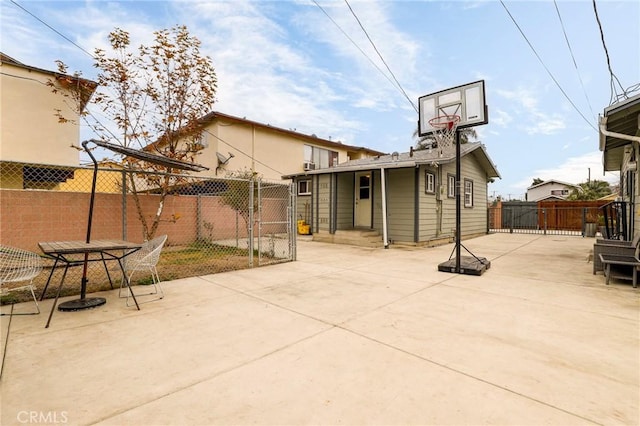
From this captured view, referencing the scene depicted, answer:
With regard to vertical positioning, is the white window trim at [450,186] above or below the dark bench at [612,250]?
above

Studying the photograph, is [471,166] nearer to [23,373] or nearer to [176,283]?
[176,283]

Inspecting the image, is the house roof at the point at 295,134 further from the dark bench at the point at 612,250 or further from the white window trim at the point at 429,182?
the dark bench at the point at 612,250

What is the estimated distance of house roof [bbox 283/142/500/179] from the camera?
925 cm

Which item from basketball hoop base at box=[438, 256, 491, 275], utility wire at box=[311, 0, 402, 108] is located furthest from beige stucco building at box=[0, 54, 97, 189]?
basketball hoop base at box=[438, 256, 491, 275]

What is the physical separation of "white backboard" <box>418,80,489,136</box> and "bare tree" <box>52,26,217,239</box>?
16.5 feet

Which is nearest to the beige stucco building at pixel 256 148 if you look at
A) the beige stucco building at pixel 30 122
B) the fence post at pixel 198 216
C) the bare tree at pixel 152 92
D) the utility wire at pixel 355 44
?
the fence post at pixel 198 216

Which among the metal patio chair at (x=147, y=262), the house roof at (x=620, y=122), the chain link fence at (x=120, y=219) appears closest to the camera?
the metal patio chair at (x=147, y=262)

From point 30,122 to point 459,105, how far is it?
11.2 meters

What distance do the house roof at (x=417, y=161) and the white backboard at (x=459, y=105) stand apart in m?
2.26

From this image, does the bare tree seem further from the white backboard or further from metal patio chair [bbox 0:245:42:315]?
the white backboard

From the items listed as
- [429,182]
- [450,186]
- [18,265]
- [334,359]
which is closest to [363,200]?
[429,182]

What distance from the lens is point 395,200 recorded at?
1014 centimetres

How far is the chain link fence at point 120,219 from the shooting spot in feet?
19.1

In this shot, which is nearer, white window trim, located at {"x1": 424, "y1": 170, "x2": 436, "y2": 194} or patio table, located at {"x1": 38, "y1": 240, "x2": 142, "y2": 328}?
patio table, located at {"x1": 38, "y1": 240, "x2": 142, "y2": 328}
